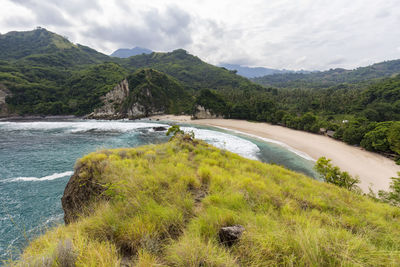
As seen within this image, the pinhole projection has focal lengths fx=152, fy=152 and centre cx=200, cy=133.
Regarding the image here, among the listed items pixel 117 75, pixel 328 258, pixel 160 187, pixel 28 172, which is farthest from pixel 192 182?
pixel 117 75

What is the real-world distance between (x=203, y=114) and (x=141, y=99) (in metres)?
36.2

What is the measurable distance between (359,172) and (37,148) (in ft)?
163

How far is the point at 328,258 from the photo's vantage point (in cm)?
179

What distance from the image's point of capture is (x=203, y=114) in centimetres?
6856

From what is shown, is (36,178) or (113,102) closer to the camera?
(36,178)

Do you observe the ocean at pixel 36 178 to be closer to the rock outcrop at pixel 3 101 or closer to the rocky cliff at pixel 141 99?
the rocky cliff at pixel 141 99

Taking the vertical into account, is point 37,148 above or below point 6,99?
below

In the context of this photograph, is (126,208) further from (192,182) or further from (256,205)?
(256,205)

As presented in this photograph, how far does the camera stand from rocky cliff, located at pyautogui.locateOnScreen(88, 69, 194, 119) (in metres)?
80.1

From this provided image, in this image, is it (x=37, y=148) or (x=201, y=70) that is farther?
(x=201, y=70)

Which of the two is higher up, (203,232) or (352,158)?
(203,232)

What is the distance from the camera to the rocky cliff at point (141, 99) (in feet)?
263

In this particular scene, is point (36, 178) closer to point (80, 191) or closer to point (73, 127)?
point (80, 191)

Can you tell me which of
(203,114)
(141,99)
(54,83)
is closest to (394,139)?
(203,114)
